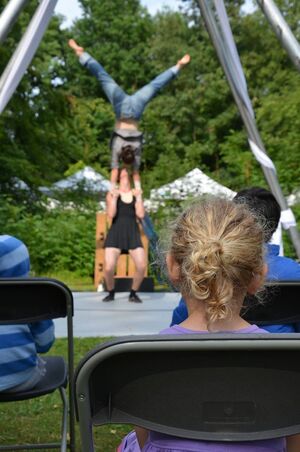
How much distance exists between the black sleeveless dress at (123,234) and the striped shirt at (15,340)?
5591mm

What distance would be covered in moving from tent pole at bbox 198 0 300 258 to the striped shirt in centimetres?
451

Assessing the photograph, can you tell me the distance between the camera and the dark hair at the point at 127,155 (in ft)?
30.7

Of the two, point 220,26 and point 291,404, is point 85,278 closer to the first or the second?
point 220,26

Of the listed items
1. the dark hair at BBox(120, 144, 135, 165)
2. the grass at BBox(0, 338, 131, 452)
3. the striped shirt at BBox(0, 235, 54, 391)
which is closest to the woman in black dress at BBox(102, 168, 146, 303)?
the dark hair at BBox(120, 144, 135, 165)

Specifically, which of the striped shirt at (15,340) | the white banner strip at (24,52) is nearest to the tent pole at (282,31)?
A: the white banner strip at (24,52)

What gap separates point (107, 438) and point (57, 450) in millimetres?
292

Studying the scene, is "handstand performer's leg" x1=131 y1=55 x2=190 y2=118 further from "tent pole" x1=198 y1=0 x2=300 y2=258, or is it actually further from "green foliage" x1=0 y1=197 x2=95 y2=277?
"green foliage" x1=0 y1=197 x2=95 y2=277

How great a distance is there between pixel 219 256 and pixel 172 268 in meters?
0.17

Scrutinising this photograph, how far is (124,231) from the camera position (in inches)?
336

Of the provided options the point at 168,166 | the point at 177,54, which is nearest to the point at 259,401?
the point at 168,166

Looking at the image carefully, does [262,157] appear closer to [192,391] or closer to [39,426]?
[39,426]

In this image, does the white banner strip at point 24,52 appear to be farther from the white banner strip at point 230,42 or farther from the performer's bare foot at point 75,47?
the performer's bare foot at point 75,47

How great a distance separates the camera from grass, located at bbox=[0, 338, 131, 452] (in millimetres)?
3541

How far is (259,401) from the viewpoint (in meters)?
1.39
